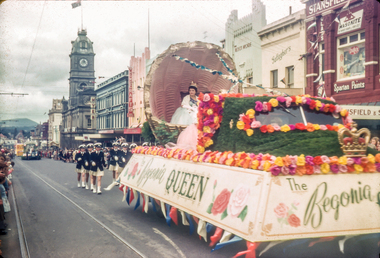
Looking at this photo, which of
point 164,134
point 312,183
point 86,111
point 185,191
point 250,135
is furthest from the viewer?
point 86,111

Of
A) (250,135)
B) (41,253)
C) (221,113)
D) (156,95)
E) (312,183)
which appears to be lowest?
(41,253)

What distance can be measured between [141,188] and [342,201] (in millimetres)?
5006

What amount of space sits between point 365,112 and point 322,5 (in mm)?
7186

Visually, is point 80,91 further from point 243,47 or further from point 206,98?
point 206,98

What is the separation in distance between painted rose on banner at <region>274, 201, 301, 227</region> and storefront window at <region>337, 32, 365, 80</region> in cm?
1379

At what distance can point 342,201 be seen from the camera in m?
4.74

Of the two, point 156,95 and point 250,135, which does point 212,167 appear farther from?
point 156,95

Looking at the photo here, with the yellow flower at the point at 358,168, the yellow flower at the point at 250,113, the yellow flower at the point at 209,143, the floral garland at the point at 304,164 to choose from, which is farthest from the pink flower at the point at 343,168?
the yellow flower at the point at 209,143

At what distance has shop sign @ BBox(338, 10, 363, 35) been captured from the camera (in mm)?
16442

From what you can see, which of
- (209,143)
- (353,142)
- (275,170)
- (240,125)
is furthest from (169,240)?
(353,142)

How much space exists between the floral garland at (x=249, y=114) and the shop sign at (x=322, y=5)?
13333mm

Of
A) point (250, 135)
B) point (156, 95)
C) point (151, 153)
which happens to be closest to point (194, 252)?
point (250, 135)

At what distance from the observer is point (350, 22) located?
56.6 ft

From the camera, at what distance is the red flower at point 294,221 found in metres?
4.52
